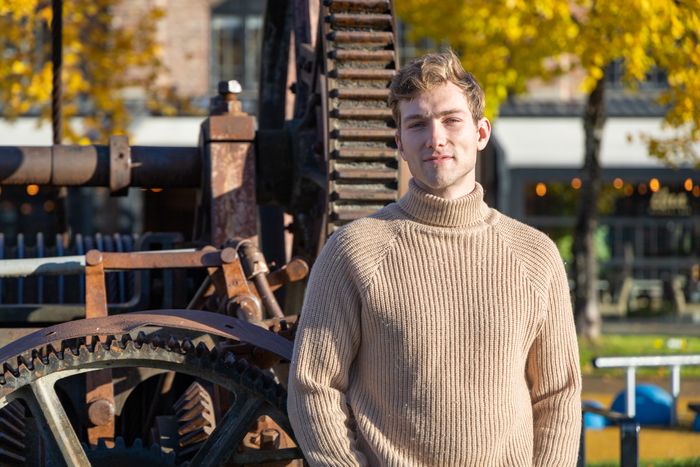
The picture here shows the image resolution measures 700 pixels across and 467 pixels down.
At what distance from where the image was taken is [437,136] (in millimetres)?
3250

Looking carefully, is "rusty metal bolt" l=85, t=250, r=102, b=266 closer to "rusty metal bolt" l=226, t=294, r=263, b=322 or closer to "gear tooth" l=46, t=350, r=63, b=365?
"rusty metal bolt" l=226, t=294, r=263, b=322

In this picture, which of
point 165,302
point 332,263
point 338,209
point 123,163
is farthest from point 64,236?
point 332,263

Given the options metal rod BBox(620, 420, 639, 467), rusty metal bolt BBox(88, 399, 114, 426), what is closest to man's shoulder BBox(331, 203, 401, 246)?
rusty metal bolt BBox(88, 399, 114, 426)

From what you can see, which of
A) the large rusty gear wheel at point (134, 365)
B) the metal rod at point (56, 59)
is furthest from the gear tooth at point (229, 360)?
the metal rod at point (56, 59)

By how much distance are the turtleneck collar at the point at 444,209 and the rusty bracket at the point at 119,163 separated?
3078 mm

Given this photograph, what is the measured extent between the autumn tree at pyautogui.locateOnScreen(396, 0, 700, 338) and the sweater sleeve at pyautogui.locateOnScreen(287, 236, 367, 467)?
7576 millimetres

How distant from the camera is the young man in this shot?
10.5 ft

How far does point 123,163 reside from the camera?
6.18m

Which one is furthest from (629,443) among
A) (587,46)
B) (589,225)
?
(589,225)

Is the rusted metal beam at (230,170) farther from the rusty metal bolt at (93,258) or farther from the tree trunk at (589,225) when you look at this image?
the tree trunk at (589,225)

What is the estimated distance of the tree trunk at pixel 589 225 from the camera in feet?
51.8

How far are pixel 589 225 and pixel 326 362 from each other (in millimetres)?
13200

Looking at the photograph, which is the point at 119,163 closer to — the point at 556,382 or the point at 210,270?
the point at 210,270

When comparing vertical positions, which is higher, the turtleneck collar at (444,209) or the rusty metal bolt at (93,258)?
the turtleneck collar at (444,209)
